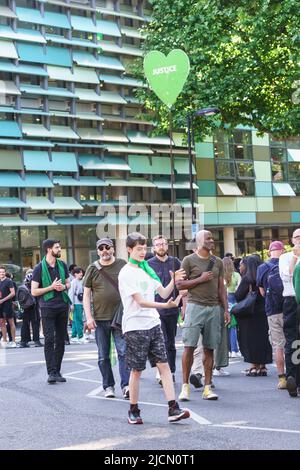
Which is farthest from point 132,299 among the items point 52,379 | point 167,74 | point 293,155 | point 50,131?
point 293,155

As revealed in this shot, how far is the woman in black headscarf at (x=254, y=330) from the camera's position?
41.2 ft

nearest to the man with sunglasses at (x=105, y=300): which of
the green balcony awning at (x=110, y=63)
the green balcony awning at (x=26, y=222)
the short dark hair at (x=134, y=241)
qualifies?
the short dark hair at (x=134, y=241)

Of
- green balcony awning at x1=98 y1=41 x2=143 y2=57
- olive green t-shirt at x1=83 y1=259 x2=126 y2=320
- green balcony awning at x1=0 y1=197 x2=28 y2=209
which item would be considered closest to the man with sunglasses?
olive green t-shirt at x1=83 y1=259 x2=126 y2=320

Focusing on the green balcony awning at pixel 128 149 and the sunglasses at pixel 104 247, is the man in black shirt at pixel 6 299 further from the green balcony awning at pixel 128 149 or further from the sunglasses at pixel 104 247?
the green balcony awning at pixel 128 149

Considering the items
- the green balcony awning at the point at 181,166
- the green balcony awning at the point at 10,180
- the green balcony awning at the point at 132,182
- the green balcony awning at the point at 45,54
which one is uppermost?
the green balcony awning at the point at 45,54

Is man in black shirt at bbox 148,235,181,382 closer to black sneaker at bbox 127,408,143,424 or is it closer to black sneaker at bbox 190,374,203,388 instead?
black sneaker at bbox 190,374,203,388

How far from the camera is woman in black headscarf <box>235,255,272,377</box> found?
12547mm

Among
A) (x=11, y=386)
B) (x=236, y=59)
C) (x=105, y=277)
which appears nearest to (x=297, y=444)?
(x=105, y=277)

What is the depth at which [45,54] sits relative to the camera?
125ft

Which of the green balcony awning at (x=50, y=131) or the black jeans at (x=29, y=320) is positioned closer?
the black jeans at (x=29, y=320)

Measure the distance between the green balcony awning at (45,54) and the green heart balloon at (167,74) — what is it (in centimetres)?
2602
